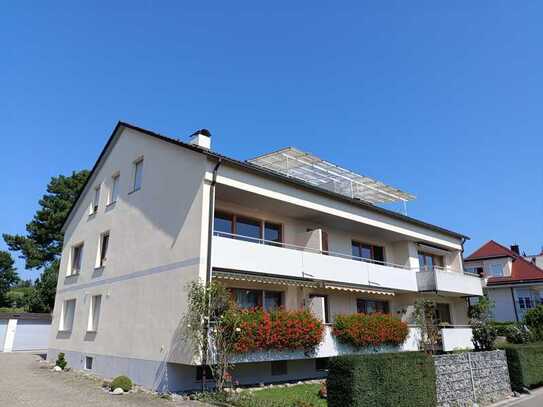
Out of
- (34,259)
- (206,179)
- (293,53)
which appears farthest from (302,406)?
(34,259)

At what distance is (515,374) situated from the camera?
61.0 ft

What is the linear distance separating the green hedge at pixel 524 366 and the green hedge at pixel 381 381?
7.63 metres

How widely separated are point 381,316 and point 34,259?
49.3 meters

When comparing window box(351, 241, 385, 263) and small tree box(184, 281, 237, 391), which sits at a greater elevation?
window box(351, 241, 385, 263)

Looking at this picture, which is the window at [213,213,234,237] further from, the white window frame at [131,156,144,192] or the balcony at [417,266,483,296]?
the balcony at [417,266,483,296]

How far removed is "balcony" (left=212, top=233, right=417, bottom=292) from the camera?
56.3ft

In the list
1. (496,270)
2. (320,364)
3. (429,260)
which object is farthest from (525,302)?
(320,364)

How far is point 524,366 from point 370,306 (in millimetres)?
9452

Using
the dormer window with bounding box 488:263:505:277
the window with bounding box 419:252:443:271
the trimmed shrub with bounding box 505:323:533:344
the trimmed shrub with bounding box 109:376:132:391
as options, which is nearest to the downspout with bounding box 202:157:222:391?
the trimmed shrub with bounding box 109:376:132:391

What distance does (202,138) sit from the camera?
71.8 feet

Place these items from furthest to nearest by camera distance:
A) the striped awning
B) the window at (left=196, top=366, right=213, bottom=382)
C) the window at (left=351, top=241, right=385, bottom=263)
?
the window at (left=351, top=241, right=385, bottom=263), the striped awning, the window at (left=196, top=366, right=213, bottom=382)

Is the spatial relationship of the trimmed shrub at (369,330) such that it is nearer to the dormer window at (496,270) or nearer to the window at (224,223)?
the window at (224,223)

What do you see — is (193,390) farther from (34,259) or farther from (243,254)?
(34,259)

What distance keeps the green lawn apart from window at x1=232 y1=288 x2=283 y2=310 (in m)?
3.86
